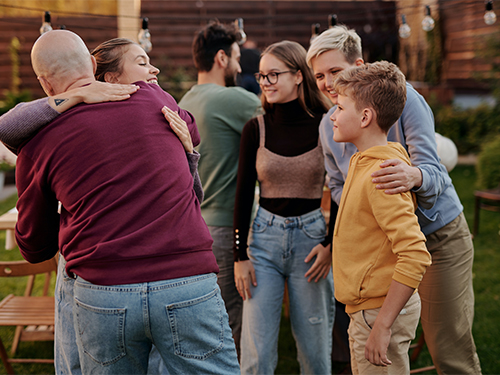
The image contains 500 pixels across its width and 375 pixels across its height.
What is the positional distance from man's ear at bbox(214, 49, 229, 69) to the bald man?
1.30 m

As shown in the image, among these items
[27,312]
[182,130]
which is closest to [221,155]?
[182,130]

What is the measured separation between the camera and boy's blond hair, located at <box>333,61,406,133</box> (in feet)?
5.47

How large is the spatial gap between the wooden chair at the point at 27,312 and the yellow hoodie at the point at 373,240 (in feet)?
6.62

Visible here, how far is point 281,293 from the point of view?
7.61 ft

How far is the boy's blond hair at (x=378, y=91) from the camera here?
1667 millimetres

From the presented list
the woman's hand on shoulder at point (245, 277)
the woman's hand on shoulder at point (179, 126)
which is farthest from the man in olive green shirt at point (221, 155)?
the woman's hand on shoulder at point (179, 126)

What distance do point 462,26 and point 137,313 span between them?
37.0 ft

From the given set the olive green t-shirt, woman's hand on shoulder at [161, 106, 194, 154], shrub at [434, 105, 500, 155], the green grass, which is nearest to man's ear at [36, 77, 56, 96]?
woman's hand on shoulder at [161, 106, 194, 154]

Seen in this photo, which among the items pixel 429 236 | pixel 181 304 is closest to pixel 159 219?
pixel 181 304

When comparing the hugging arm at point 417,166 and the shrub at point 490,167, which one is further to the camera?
the shrub at point 490,167

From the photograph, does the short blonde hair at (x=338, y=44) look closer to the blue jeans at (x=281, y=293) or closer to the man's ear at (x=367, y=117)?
the man's ear at (x=367, y=117)

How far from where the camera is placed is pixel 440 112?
9953 millimetres

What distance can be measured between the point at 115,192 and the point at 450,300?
147 cm

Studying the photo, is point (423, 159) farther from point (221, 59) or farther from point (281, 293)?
point (221, 59)
